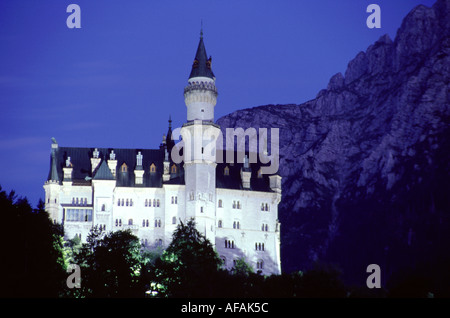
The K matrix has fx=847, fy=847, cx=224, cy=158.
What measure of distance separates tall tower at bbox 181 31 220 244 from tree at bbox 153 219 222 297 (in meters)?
14.8

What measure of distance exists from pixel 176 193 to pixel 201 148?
8.36 meters

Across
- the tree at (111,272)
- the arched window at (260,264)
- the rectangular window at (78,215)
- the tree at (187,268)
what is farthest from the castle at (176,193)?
the tree at (111,272)

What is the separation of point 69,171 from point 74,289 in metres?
47.1

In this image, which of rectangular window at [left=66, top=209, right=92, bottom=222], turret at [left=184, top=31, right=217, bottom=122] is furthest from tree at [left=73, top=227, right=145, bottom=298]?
turret at [left=184, top=31, right=217, bottom=122]

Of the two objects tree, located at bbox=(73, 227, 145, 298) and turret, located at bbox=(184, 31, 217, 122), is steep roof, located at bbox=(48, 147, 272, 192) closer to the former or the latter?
turret, located at bbox=(184, 31, 217, 122)

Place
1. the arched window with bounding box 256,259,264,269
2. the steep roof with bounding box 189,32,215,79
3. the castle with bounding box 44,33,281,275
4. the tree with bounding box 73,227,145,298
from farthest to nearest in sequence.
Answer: the steep roof with bounding box 189,32,215,79 < the arched window with bounding box 256,259,264,269 < the castle with bounding box 44,33,281,275 < the tree with bounding box 73,227,145,298

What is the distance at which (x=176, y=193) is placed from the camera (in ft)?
452

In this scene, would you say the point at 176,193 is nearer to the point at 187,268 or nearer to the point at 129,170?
the point at 129,170

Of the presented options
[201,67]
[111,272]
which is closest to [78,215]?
[201,67]

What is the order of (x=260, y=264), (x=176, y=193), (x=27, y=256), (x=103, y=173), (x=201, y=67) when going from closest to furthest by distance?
(x=27, y=256), (x=103, y=173), (x=176, y=193), (x=260, y=264), (x=201, y=67)

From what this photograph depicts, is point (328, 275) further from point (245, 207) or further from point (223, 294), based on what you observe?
point (245, 207)

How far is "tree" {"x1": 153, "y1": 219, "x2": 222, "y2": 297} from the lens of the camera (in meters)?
88.8

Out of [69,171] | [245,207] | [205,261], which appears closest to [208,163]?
[245,207]
